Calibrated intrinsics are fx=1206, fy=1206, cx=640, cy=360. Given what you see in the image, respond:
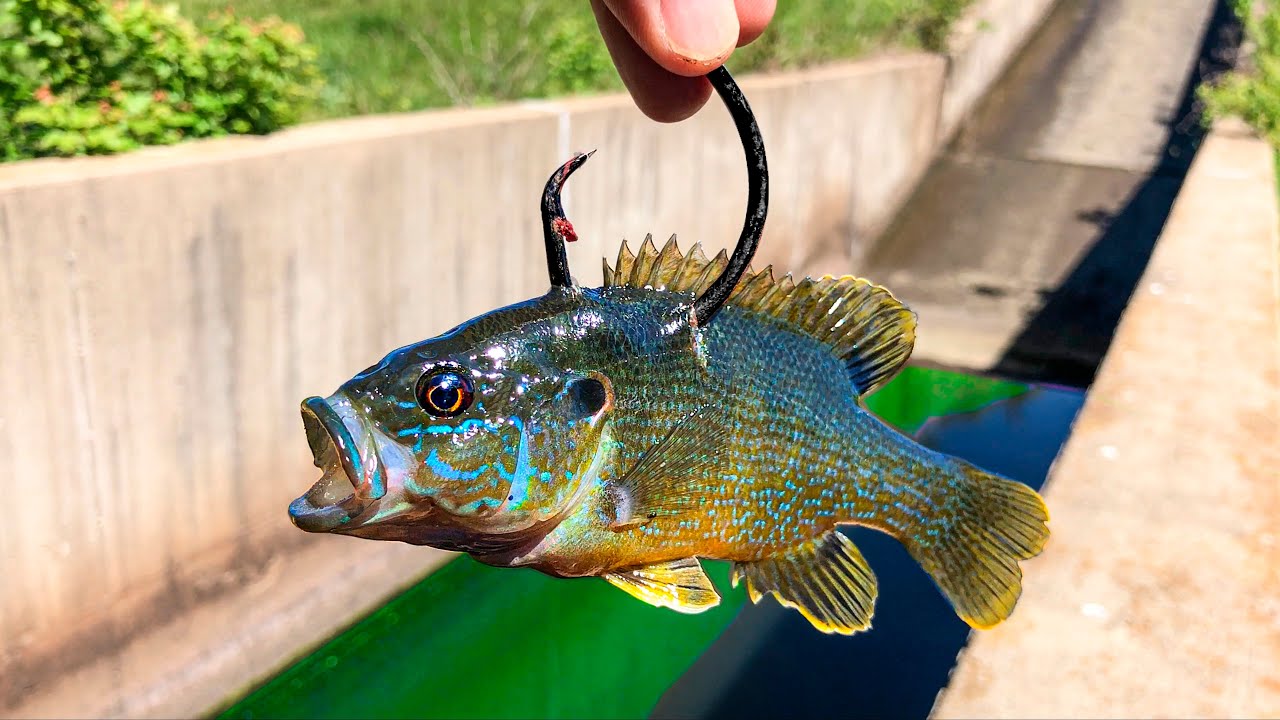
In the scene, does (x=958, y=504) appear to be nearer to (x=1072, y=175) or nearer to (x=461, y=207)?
(x=461, y=207)

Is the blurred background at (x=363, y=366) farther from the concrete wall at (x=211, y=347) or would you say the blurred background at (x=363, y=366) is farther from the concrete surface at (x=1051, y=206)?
the concrete surface at (x=1051, y=206)

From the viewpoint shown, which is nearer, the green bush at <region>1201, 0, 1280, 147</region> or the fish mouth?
the fish mouth

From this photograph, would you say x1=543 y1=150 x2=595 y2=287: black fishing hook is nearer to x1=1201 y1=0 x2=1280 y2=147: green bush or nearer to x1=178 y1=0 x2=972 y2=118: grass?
x1=178 y1=0 x2=972 y2=118: grass

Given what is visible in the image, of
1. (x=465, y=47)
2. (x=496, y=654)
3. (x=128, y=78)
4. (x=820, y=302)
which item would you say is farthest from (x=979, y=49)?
(x=820, y=302)

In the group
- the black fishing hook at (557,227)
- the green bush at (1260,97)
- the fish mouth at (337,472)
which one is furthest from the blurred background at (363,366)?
the green bush at (1260,97)

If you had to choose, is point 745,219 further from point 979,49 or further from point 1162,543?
point 979,49

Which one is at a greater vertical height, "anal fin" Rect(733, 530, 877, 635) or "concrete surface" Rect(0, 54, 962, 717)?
"anal fin" Rect(733, 530, 877, 635)

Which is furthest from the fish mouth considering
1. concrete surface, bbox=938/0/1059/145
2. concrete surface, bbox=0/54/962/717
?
concrete surface, bbox=938/0/1059/145
